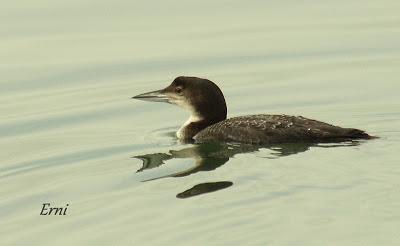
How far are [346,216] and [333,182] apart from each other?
Answer: 1.07 metres

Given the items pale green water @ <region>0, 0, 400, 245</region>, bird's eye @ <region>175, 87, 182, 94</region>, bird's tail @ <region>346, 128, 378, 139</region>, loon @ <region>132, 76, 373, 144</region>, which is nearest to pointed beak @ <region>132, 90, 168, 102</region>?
loon @ <region>132, 76, 373, 144</region>

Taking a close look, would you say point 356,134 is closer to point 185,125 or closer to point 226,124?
point 226,124

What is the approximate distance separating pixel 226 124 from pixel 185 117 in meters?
1.80

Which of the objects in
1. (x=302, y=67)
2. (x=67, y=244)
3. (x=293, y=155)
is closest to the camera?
(x=67, y=244)

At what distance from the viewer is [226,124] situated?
14297 mm

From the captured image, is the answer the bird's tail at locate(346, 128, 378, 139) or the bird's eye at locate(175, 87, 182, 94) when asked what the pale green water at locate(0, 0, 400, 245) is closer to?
the bird's tail at locate(346, 128, 378, 139)

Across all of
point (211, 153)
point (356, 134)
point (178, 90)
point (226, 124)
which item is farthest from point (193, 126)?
point (356, 134)

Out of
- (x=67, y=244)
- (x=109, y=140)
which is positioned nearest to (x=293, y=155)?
(x=109, y=140)

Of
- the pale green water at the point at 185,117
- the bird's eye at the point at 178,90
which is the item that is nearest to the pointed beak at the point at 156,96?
the bird's eye at the point at 178,90

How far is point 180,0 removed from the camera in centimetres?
2097

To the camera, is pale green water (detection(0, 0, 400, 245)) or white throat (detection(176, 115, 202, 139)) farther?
white throat (detection(176, 115, 202, 139))

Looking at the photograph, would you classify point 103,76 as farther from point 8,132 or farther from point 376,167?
point 376,167

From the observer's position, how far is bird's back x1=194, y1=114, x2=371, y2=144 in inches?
535

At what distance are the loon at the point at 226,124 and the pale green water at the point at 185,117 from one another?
0.24 meters
